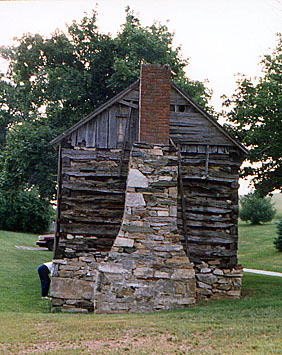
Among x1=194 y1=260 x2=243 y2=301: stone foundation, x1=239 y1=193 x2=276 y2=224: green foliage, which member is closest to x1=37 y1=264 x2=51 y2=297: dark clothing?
x1=194 y1=260 x2=243 y2=301: stone foundation

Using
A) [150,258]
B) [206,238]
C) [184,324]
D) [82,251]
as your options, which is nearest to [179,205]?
[206,238]

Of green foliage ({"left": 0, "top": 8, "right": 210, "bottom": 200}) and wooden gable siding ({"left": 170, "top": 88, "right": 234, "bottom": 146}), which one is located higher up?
green foliage ({"left": 0, "top": 8, "right": 210, "bottom": 200})

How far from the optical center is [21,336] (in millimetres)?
7727

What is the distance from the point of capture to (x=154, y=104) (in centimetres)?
1203

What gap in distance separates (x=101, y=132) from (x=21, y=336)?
6.66 metres

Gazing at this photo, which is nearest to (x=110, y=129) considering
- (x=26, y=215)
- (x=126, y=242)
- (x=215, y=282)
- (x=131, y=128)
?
(x=131, y=128)

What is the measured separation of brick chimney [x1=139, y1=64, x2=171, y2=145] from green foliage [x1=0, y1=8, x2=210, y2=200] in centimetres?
934

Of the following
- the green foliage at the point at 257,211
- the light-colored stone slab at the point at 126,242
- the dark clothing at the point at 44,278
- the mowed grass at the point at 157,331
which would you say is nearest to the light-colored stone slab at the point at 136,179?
the light-colored stone slab at the point at 126,242

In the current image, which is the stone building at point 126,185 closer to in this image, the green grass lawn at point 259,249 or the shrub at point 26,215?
the green grass lawn at point 259,249

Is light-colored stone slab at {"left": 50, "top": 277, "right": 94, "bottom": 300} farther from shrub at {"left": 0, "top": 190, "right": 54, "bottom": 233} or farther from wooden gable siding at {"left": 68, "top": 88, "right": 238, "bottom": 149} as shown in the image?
shrub at {"left": 0, "top": 190, "right": 54, "bottom": 233}

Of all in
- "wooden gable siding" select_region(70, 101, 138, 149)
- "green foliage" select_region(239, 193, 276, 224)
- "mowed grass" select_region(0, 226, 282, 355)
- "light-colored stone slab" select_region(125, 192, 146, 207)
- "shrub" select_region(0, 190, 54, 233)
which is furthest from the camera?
"green foliage" select_region(239, 193, 276, 224)

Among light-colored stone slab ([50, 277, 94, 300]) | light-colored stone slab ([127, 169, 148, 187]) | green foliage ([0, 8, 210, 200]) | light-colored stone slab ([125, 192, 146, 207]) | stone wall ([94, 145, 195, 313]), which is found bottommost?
light-colored stone slab ([50, 277, 94, 300])

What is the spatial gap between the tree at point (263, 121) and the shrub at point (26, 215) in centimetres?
2147

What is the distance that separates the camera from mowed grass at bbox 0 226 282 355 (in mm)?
6754
